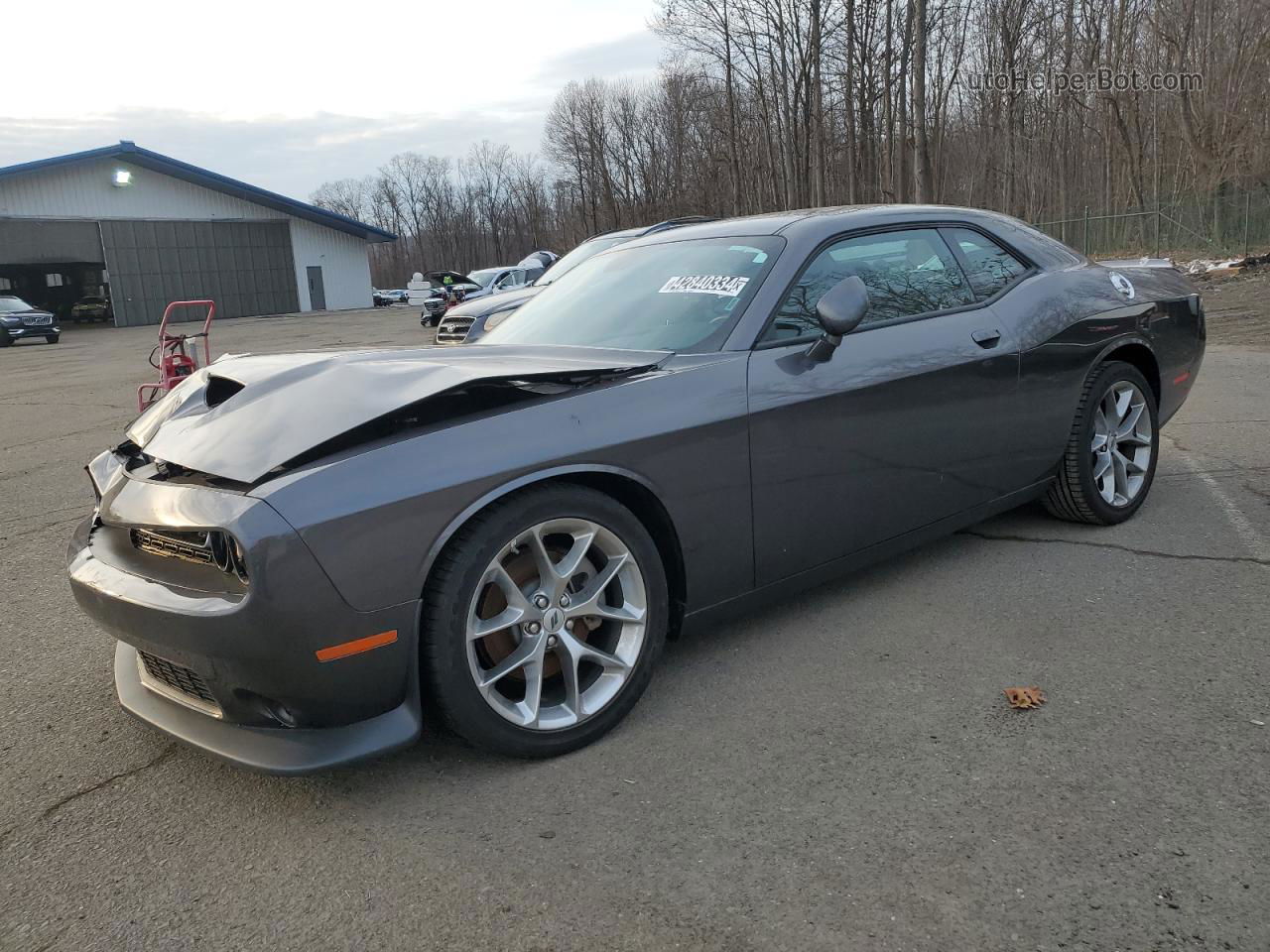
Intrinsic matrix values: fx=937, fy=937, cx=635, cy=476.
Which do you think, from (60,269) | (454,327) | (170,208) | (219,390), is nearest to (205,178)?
(170,208)

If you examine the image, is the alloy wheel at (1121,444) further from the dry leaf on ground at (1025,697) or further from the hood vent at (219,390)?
the hood vent at (219,390)

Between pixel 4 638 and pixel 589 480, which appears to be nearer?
pixel 589 480

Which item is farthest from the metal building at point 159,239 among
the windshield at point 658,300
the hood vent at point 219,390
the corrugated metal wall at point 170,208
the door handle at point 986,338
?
the door handle at point 986,338

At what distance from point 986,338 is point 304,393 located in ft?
8.54

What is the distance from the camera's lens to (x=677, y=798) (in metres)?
2.40

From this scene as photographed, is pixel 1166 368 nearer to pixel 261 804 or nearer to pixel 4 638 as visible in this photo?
pixel 261 804

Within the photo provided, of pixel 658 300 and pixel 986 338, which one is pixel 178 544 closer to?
pixel 658 300

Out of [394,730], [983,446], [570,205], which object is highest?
[570,205]

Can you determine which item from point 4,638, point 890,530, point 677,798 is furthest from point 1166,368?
point 4,638

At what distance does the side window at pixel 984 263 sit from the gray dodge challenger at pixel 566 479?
2cm

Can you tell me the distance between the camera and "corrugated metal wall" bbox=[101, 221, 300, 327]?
37.5m

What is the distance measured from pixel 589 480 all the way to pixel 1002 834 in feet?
4.57

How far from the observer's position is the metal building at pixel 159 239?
3566cm

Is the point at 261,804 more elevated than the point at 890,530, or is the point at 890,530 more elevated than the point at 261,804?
the point at 890,530
